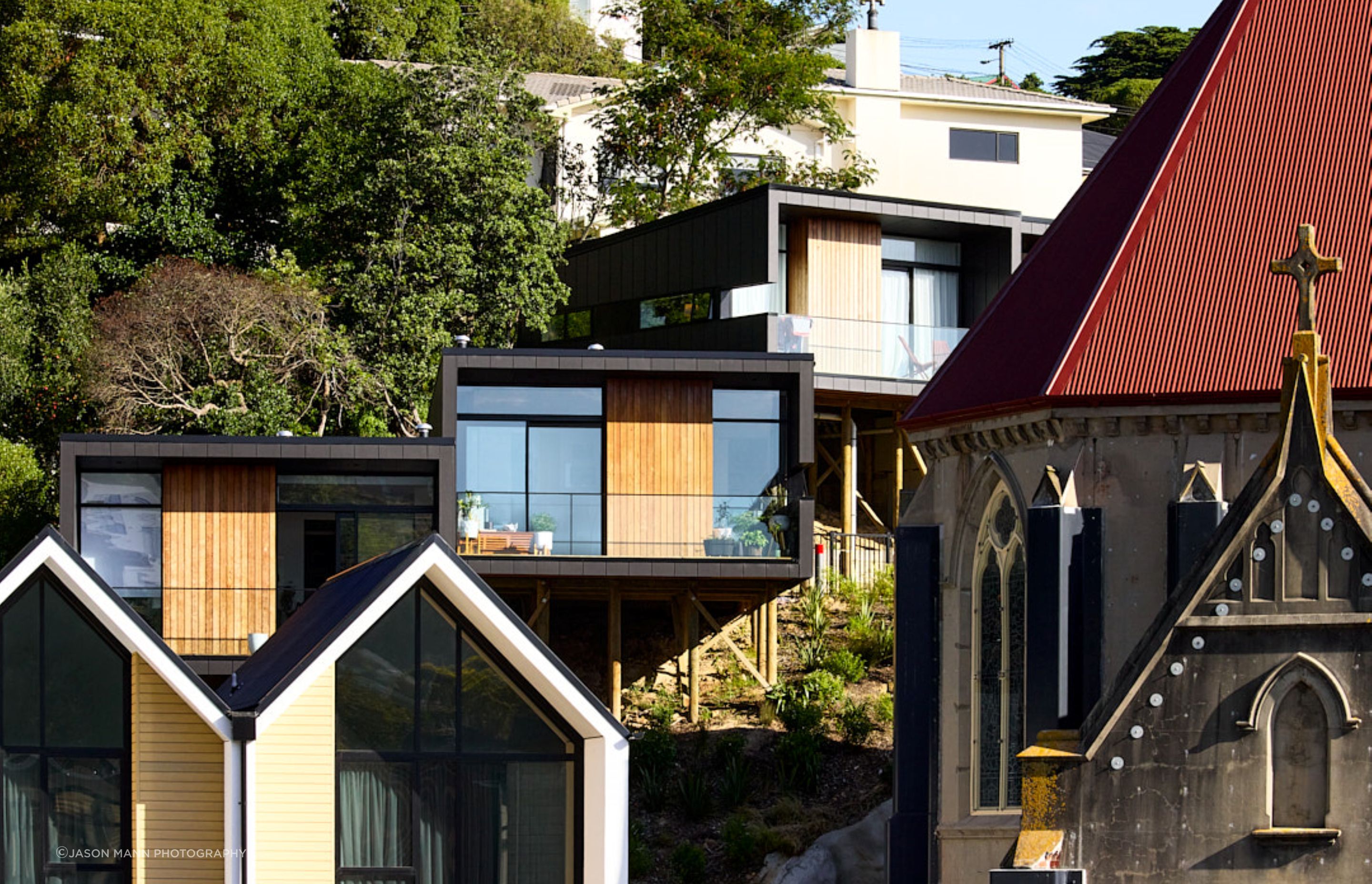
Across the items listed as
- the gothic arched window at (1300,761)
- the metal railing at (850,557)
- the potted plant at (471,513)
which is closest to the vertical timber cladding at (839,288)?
the metal railing at (850,557)

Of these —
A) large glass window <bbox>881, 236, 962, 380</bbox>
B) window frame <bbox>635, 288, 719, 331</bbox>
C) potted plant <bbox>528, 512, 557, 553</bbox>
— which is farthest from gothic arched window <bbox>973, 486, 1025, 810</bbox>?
window frame <bbox>635, 288, 719, 331</bbox>

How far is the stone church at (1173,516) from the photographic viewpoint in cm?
1469

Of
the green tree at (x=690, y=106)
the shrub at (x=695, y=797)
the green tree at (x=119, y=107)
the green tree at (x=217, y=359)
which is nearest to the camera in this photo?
the shrub at (x=695, y=797)

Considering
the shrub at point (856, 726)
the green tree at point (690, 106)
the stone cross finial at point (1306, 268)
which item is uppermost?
the green tree at point (690, 106)

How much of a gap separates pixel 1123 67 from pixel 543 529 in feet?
159

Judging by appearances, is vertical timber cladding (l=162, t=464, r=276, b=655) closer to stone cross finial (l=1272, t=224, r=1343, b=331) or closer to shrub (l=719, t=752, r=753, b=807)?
shrub (l=719, t=752, r=753, b=807)

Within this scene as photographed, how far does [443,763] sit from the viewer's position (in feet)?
56.3

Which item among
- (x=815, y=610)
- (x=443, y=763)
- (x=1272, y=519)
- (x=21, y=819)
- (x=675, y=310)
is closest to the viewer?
(x=1272, y=519)

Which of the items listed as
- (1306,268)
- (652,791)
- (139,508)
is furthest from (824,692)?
(1306,268)

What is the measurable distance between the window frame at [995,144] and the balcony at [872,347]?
16.9m

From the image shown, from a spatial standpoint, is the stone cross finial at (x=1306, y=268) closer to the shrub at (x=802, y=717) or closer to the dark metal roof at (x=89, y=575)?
the dark metal roof at (x=89, y=575)

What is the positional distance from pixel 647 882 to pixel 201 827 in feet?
42.6

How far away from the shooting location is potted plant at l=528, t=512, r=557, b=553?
108ft

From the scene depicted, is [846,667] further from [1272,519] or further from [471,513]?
[1272,519]
